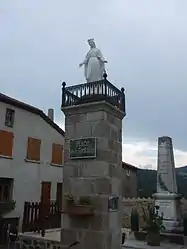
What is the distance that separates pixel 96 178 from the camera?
6.75 metres

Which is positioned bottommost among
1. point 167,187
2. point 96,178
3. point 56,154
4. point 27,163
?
point 96,178

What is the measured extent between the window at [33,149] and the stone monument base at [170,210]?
22.8ft

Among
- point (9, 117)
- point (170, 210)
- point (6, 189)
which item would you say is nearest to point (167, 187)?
point (170, 210)

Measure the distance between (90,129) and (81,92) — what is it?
3.25 feet

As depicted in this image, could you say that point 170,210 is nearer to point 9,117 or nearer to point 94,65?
point 94,65

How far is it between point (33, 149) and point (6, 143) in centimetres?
201

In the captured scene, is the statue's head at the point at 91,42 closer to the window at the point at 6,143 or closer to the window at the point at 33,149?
the window at the point at 6,143

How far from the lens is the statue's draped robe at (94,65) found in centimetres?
782

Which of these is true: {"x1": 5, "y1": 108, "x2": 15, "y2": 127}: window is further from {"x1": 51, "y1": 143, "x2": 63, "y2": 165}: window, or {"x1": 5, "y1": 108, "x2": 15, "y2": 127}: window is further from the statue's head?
the statue's head

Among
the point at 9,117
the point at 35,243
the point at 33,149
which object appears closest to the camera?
the point at 35,243

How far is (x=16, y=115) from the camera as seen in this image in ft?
53.3

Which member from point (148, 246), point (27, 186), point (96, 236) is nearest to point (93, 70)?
point (96, 236)

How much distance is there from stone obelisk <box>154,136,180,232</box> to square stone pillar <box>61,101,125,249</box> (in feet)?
23.4

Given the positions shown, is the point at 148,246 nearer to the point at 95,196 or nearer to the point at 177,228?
the point at 177,228
